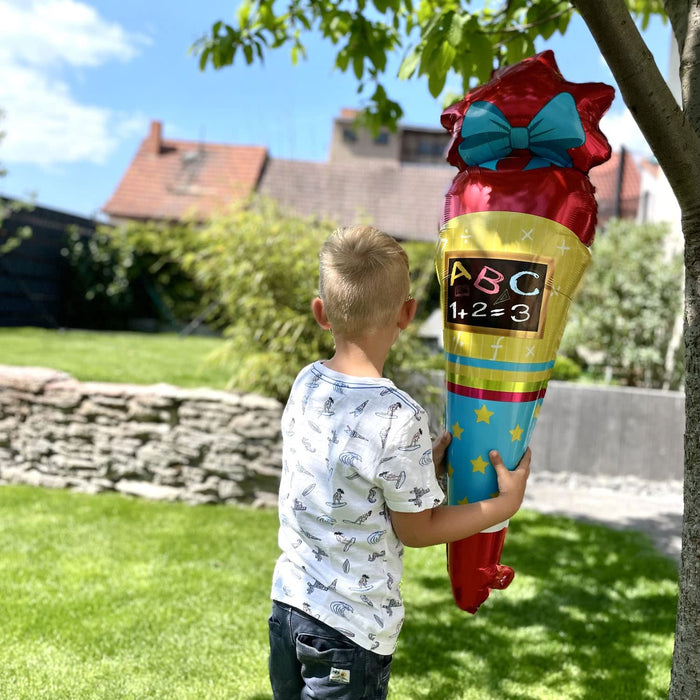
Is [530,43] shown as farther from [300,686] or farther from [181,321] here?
[181,321]

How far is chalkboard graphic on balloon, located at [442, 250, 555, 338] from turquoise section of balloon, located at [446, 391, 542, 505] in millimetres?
179

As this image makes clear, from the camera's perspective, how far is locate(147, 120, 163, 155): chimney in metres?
20.8

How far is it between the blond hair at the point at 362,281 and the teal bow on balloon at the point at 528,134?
443 millimetres

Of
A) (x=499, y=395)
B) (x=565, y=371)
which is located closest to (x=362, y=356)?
(x=499, y=395)

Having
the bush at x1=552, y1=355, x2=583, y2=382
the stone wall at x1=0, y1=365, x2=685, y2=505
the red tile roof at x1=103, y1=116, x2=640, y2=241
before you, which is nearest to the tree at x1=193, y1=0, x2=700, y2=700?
the stone wall at x1=0, y1=365, x2=685, y2=505

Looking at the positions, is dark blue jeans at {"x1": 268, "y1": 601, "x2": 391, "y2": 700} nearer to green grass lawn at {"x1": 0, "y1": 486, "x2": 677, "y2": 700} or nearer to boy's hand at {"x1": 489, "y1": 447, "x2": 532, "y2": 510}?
boy's hand at {"x1": 489, "y1": 447, "x2": 532, "y2": 510}

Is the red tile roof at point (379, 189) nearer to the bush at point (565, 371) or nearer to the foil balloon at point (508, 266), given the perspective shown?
the bush at point (565, 371)

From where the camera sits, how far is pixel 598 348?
324 inches

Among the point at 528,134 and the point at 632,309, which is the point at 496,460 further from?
the point at 632,309

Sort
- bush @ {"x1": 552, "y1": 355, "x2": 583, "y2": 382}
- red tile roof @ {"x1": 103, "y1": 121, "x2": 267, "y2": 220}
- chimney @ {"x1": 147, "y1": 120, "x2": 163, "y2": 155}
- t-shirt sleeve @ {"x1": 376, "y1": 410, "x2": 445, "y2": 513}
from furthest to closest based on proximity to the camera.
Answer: chimney @ {"x1": 147, "y1": 120, "x2": 163, "y2": 155}, red tile roof @ {"x1": 103, "y1": 121, "x2": 267, "y2": 220}, bush @ {"x1": 552, "y1": 355, "x2": 583, "y2": 382}, t-shirt sleeve @ {"x1": 376, "y1": 410, "x2": 445, "y2": 513}

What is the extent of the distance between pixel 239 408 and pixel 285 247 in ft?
4.08

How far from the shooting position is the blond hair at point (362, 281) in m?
1.52

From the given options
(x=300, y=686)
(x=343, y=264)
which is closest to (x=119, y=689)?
(x=300, y=686)

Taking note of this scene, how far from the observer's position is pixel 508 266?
171cm
